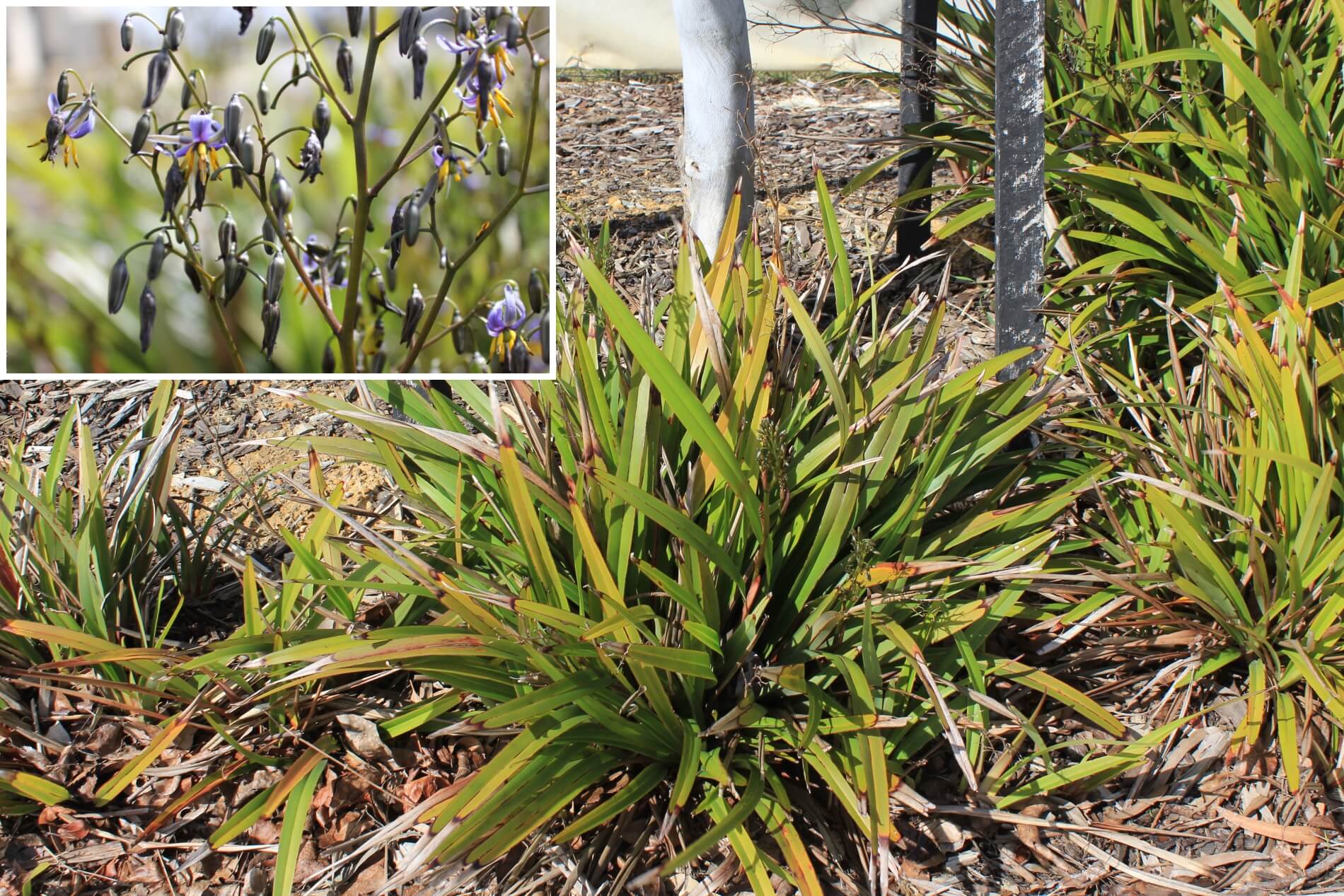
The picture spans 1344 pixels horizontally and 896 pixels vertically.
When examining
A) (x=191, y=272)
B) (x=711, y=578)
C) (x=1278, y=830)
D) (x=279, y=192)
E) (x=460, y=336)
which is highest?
(x=279, y=192)

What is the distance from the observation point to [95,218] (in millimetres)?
1545

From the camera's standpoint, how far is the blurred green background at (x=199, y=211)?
1.50 m

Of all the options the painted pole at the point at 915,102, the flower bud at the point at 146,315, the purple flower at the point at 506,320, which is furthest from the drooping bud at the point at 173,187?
the painted pole at the point at 915,102

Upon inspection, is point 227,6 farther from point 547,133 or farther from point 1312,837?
point 1312,837

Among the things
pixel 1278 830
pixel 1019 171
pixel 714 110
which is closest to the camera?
pixel 1278 830

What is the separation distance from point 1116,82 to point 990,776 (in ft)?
5.25

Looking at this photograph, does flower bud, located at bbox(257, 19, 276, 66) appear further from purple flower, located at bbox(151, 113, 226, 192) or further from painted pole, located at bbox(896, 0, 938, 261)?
painted pole, located at bbox(896, 0, 938, 261)

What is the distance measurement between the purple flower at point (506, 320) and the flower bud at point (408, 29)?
14.5 inches

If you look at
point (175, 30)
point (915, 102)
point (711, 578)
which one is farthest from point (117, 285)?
point (915, 102)

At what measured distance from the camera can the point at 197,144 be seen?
1514 mm

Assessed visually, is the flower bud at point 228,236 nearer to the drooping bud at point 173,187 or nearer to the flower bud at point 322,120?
the drooping bud at point 173,187

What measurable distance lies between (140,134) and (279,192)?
0.65 ft

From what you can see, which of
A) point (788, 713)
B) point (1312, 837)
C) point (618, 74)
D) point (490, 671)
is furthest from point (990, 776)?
point (618, 74)

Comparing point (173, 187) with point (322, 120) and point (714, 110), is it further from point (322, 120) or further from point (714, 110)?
point (714, 110)
